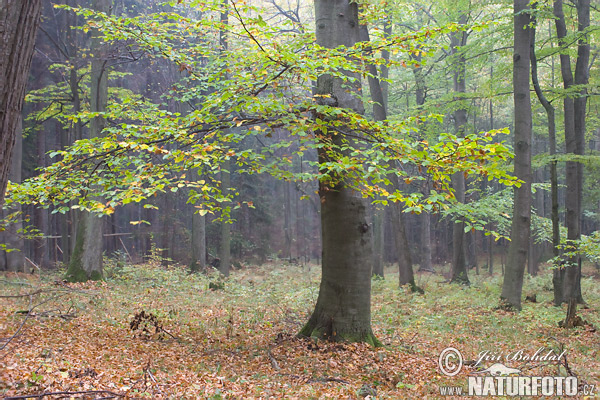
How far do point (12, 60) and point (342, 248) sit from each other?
4693 millimetres

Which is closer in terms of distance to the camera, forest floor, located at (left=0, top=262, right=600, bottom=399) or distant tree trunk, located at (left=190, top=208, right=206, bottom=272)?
forest floor, located at (left=0, top=262, right=600, bottom=399)

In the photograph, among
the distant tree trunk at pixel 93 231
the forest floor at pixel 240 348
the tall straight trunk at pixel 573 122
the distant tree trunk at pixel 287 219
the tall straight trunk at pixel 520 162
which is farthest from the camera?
the distant tree trunk at pixel 287 219

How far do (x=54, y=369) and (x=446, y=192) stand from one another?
187 inches

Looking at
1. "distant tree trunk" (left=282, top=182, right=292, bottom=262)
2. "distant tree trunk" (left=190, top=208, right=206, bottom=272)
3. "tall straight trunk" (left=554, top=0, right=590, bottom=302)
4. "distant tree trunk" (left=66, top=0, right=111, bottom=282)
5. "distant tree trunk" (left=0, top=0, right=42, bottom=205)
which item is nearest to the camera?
"distant tree trunk" (left=0, top=0, right=42, bottom=205)

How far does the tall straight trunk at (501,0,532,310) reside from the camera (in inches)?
409

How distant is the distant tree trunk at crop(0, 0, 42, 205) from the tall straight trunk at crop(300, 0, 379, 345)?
4013 millimetres

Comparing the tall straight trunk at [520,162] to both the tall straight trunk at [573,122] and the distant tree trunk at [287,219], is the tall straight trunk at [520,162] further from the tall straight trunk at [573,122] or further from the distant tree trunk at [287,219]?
the distant tree trunk at [287,219]

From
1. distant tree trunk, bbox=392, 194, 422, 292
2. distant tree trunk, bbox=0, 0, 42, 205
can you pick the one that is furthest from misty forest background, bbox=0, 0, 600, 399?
distant tree trunk, bbox=392, 194, 422, 292

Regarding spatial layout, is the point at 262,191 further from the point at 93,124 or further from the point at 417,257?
the point at 93,124

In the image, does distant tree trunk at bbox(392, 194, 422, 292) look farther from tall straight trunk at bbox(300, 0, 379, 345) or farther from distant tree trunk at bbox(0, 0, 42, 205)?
distant tree trunk at bbox(0, 0, 42, 205)

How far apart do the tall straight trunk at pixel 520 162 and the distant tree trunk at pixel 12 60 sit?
1046 cm

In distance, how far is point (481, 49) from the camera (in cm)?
1262

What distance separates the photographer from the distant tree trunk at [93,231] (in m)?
12.1

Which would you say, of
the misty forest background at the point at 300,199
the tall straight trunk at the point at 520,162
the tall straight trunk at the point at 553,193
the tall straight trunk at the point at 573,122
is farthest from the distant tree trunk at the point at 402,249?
the tall straight trunk at the point at 573,122
